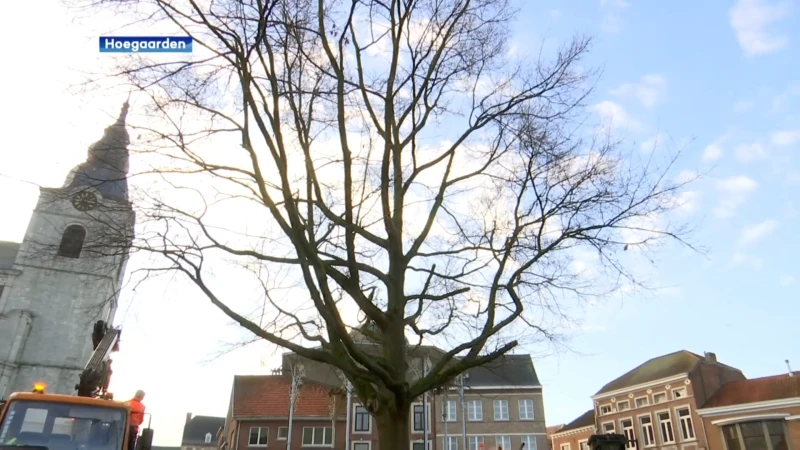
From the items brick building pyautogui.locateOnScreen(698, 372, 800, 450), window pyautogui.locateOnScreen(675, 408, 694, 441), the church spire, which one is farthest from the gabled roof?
the church spire

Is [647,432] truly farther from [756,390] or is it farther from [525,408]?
[525,408]

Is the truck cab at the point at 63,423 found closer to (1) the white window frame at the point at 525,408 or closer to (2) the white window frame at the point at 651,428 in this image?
(1) the white window frame at the point at 525,408

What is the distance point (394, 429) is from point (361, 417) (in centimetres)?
3614

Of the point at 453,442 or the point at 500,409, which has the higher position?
the point at 500,409

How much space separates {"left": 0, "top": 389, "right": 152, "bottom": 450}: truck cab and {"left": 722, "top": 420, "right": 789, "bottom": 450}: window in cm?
3907

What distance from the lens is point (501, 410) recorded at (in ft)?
145

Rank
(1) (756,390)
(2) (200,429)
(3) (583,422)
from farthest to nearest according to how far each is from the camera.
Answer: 1. (2) (200,429)
2. (3) (583,422)
3. (1) (756,390)

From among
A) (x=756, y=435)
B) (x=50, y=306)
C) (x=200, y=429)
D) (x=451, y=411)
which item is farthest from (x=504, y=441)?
(x=200, y=429)

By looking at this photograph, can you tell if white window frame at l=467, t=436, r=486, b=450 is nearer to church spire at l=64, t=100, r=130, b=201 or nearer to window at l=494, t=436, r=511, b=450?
window at l=494, t=436, r=511, b=450

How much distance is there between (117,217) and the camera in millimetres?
9469

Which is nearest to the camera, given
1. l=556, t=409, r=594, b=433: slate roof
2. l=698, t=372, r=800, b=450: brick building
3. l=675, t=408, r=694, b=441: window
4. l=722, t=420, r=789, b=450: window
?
l=698, t=372, r=800, b=450: brick building

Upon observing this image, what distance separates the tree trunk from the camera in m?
8.23

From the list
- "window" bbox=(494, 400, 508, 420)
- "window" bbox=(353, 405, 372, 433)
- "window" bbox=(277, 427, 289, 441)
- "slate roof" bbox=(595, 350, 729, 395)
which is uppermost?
"slate roof" bbox=(595, 350, 729, 395)

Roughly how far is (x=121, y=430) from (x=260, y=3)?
635cm
